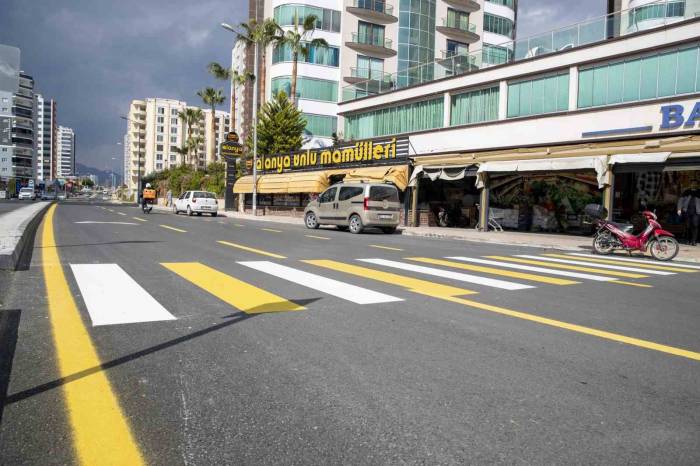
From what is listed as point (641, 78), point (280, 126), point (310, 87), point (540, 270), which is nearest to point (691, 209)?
point (641, 78)

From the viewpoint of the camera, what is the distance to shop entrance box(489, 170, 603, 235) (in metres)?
21.7

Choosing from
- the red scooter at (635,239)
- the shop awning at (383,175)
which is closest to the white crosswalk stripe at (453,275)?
the red scooter at (635,239)

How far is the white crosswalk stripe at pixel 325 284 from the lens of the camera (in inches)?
243

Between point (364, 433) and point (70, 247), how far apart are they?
1010 cm

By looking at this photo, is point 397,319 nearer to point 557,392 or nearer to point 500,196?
point 557,392

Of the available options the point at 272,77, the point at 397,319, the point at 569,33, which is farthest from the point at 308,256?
the point at 272,77

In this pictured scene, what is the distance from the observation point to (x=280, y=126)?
38.6 meters

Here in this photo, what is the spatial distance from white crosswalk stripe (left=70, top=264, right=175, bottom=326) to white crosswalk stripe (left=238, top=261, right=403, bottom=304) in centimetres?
205

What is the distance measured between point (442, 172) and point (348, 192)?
19.3ft

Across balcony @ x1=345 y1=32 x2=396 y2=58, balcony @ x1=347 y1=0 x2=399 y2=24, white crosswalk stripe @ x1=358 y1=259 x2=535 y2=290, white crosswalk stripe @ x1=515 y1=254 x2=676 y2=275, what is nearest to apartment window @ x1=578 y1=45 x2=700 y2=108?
white crosswalk stripe @ x1=515 y1=254 x2=676 y2=275

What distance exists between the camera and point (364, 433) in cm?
263

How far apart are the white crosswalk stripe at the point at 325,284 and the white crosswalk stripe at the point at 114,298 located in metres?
2.05

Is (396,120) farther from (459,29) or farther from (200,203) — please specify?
(459,29)

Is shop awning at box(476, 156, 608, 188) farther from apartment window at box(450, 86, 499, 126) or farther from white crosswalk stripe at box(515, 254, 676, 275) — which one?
white crosswalk stripe at box(515, 254, 676, 275)
